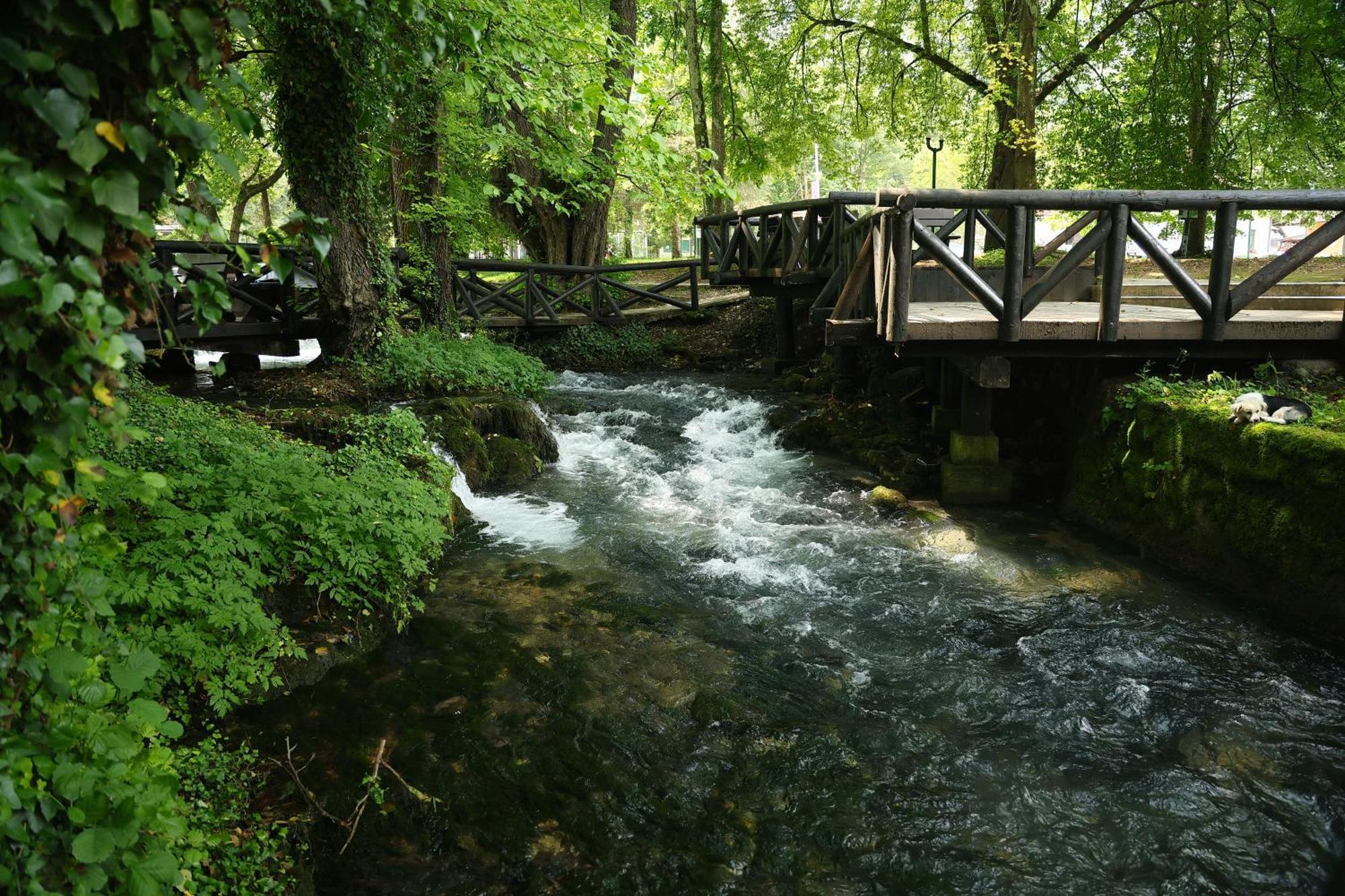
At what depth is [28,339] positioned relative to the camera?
1.88 m

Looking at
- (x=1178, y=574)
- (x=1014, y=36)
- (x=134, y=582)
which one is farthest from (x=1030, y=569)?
(x=1014, y=36)

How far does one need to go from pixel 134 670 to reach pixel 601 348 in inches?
567

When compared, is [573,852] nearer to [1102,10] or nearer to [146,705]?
[146,705]

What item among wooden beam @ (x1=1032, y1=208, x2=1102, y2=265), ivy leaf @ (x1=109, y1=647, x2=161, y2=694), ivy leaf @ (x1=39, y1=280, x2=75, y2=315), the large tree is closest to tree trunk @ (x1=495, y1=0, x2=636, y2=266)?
the large tree

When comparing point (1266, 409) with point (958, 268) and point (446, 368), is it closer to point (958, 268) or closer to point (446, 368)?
point (958, 268)

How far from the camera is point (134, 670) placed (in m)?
2.62

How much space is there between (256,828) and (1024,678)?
4171 mm

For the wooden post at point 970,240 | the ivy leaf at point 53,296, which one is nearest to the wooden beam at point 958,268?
the wooden post at point 970,240

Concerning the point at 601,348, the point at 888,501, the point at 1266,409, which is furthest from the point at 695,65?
the point at 1266,409

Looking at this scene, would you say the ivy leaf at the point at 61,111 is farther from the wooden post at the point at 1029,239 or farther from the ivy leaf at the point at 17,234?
the wooden post at the point at 1029,239

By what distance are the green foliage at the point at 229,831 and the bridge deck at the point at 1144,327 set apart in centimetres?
566

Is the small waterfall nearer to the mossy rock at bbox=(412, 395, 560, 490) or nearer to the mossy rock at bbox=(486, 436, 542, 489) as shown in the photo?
the mossy rock at bbox=(412, 395, 560, 490)

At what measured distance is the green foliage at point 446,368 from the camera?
10.6 m

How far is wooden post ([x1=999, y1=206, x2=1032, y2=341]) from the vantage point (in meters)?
6.62
